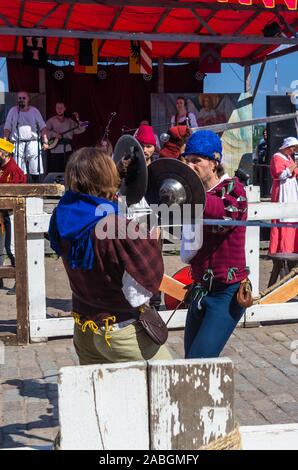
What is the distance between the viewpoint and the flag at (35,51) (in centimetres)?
1417

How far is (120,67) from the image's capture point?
1608cm

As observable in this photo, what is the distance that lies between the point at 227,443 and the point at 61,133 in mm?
14086

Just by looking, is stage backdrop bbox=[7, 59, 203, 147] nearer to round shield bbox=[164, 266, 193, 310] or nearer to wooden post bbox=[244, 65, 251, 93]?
wooden post bbox=[244, 65, 251, 93]

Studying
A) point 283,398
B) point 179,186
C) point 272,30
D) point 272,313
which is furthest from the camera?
point 272,30

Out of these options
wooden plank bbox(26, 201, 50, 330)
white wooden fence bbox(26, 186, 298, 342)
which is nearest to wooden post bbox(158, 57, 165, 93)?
white wooden fence bbox(26, 186, 298, 342)

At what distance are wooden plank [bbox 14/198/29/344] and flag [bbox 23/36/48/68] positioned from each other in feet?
Answer: 29.7

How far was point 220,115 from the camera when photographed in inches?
616

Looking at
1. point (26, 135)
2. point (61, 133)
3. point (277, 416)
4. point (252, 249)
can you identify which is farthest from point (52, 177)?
point (277, 416)

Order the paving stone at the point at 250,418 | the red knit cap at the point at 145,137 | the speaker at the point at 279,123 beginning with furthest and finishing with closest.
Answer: the speaker at the point at 279,123 → the red knit cap at the point at 145,137 → the paving stone at the point at 250,418

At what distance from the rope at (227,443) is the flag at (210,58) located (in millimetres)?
14836

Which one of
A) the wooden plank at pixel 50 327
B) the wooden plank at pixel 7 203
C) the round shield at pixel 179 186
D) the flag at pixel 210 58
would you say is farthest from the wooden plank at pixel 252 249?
the flag at pixel 210 58

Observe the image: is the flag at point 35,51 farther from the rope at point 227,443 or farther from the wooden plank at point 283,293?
the rope at point 227,443

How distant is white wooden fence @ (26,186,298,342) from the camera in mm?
6027

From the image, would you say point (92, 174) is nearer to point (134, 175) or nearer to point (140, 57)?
point (134, 175)
